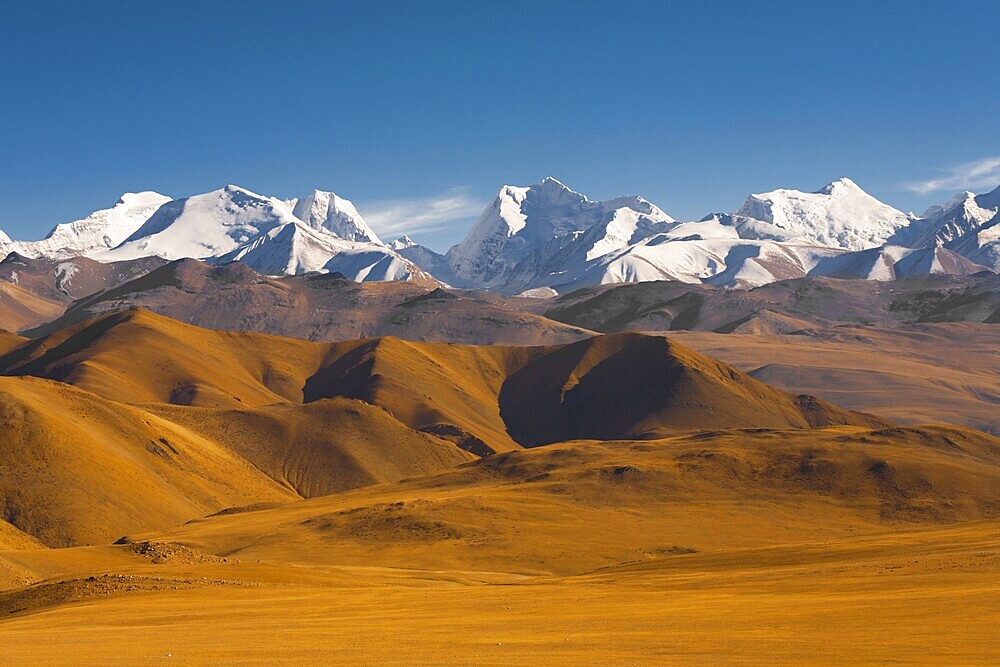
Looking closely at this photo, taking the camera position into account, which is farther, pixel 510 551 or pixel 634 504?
pixel 634 504

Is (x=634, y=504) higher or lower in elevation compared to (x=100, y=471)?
lower

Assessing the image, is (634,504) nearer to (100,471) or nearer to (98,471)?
(100,471)

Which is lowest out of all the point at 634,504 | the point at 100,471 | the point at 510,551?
the point at 510,551

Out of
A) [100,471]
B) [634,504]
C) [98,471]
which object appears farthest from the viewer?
[634,504]

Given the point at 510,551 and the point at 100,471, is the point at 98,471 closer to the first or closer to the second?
the point at 100,471

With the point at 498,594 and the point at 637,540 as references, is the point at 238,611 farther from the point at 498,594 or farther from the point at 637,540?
the point at 637,540

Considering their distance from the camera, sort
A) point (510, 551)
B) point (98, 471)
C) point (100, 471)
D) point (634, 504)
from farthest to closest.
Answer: point (634, 504)
point (100, 471)
point (98, 471)
point (510, 551)

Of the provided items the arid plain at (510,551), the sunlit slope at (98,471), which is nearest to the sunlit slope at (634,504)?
the arid plain at (510,551)

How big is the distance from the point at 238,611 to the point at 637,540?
84.2m

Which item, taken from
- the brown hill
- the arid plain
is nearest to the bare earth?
the arid plain

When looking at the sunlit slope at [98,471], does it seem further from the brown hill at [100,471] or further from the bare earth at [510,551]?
the bare earth at [510,551]

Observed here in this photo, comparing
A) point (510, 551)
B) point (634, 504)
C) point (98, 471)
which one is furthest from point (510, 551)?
point (98, 471)

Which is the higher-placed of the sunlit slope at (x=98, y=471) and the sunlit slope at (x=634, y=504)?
the sunlit slope at (x=98, y=471)

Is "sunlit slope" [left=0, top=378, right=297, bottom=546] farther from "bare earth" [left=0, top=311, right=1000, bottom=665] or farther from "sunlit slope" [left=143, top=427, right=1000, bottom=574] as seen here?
"sunlit slope" [left=143, top=427, right=1000, bottom=574]
